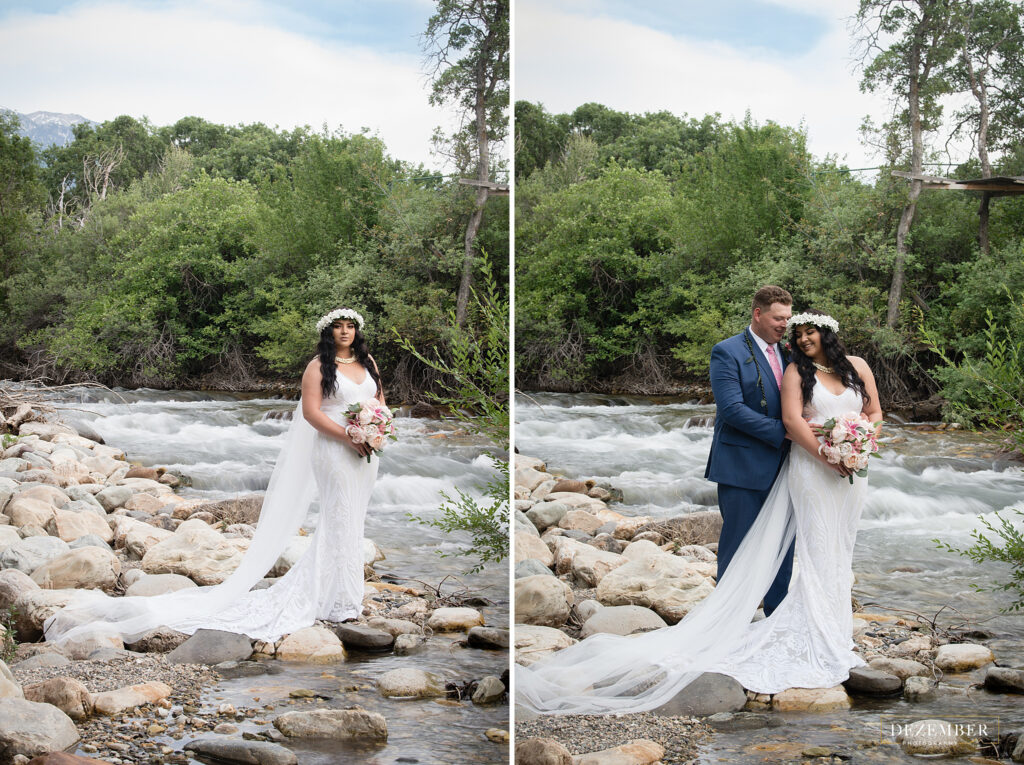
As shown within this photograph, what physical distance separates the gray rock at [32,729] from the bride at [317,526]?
1.23 feet

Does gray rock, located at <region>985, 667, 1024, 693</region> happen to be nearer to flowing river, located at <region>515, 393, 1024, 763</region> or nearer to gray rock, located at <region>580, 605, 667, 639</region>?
flowing river, located at <region>515, 393, 1024, 763</region>

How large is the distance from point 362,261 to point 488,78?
0.78m

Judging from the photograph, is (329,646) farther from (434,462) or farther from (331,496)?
(434,462)

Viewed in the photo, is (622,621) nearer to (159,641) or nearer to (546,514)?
(546,514)

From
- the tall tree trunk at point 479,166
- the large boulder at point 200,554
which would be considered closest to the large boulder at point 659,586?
the tall tree trunk at point 479,166

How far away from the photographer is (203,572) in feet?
10.3

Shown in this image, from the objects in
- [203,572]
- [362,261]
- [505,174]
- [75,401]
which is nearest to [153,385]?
[75,401]

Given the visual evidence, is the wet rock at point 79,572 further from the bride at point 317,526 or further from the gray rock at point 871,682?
the gray rock at point 871,682

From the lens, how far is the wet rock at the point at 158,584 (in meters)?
3.09

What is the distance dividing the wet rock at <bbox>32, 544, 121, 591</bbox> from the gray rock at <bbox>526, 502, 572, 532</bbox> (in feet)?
5.02

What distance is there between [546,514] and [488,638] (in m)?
0.48

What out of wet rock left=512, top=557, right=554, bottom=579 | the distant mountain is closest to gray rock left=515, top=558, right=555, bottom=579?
wet rock left=512, top=557, right=554, bottom=579

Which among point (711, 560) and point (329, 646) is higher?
point (711, 560)

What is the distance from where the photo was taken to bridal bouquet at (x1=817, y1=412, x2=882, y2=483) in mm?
2812
